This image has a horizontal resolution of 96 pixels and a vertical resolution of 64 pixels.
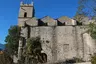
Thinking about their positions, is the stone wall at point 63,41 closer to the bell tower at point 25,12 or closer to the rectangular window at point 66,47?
the rectangular window at point 66,47

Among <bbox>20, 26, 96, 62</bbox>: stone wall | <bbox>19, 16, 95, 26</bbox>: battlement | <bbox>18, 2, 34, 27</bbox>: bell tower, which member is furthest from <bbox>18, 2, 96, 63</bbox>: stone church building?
<bbox>18, 2, 34, 27</bbox>: bell tower

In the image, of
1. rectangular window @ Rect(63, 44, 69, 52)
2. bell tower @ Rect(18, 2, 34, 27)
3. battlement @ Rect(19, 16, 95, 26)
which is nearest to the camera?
rectangular window @ Rect(63, 44, 69, 52)

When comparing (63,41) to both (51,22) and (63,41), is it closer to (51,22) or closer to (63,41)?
(63,41)

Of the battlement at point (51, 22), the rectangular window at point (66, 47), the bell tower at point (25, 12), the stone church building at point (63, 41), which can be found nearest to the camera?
the stone church building at point (63, 41)

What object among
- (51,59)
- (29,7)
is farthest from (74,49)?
(29,7)

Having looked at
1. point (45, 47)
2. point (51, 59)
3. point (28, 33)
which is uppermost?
point (28, 33)

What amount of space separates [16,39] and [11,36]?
6.73 ft

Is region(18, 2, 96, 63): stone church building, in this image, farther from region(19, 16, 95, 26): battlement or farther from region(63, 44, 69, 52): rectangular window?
region(19, 16, 95, 26): battlement

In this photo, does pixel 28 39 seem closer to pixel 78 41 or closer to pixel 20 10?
pixel 78 41

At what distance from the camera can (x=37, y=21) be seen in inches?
1626

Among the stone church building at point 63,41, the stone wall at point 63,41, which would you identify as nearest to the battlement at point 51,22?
the stone church building at point 63,41

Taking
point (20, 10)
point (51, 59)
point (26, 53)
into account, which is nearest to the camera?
point (26, 53)

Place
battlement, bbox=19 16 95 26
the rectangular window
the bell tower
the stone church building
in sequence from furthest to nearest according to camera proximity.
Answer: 1. the bell tower
2. battlement, bbox=19 16 95 26
3. the rectangular window
4. the stone church building

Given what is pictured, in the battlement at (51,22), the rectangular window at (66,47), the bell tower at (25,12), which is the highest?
the bell tower at (25,12)
